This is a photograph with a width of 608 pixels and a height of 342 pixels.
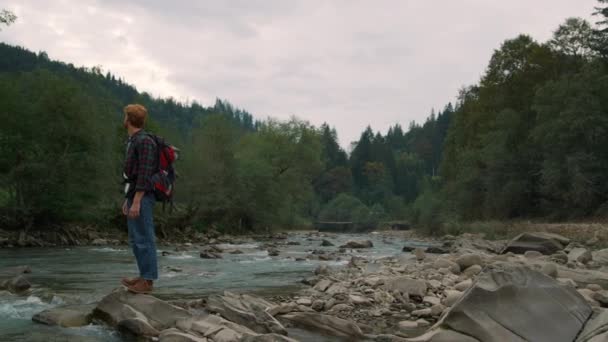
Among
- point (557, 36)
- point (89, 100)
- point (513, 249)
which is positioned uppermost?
point (557, 36)

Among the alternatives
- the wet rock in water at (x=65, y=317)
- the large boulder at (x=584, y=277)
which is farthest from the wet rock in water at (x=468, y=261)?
the wet rock in water at (x=65, y=317)

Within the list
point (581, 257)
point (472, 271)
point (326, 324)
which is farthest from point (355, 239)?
point (326, 324)

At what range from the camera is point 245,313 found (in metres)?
7.31

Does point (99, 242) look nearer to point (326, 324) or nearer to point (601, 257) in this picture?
point (601, 257)

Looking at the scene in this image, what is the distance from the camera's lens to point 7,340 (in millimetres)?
6477

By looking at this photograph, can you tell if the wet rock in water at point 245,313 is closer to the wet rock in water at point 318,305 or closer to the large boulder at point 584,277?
the wet rock in water at point 318,305

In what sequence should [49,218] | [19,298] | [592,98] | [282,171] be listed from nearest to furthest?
1. [19,298]
2. [49,218]
3. [592,98]
4. [282,171]

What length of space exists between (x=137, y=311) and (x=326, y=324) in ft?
8.12

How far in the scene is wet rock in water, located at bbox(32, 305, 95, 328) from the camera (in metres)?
7.18

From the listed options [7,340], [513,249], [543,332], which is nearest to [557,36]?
[513,249]

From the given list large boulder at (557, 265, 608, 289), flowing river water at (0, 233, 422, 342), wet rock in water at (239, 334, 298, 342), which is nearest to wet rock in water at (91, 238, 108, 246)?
flowing river water at (0, 233, 422, 342)

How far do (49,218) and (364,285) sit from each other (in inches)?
943

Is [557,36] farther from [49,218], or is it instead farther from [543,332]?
[543,332]

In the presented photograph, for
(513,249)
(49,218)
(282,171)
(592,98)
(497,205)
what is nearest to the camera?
(513,249)
